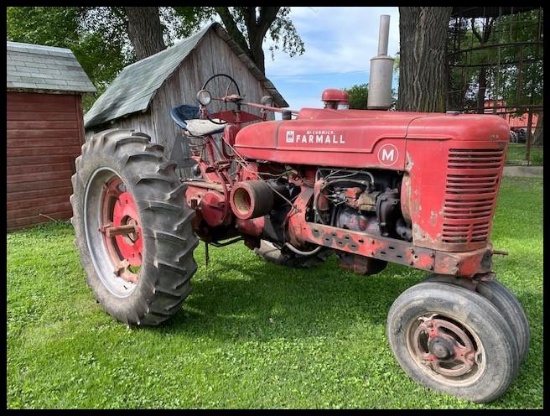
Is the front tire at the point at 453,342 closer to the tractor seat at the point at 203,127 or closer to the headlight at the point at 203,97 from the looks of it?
the tractor seat at the point at 203,127

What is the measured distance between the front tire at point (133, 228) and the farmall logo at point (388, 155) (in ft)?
4.11

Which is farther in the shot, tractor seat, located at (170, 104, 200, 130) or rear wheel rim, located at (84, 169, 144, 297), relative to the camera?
tractor seat, located at (170, 104, 200, 130)

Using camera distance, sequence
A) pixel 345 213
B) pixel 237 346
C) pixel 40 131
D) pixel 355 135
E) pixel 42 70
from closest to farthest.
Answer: pixel 355 135 < pixel 345 213 < pixel 237 346 < pixel 40 131 < pixel 42 70

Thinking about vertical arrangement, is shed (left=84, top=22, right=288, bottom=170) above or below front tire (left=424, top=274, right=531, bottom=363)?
above

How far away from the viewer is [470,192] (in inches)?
87.7

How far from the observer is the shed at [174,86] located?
715 centimetres

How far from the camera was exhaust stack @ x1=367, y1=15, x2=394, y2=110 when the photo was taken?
10.1 feet

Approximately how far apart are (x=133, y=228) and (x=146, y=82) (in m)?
5.16

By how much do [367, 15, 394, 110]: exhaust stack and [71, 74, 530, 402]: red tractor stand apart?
257mm

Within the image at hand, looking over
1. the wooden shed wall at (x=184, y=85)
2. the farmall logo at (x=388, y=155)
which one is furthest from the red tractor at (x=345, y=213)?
the wooden shed wall at (x=184, y=85)

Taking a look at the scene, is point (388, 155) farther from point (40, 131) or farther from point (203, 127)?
point (40, 131)

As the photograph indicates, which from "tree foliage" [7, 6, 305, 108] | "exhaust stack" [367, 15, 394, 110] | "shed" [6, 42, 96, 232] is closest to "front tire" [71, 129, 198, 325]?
"exhaust stack" [367, 15, 394, 110]

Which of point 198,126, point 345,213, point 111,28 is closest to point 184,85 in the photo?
point 198,126

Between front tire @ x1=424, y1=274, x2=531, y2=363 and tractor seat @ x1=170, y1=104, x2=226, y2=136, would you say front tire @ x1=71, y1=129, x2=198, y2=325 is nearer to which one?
tractor seat @ x1=170, y1=104, x2=226, y2=136
